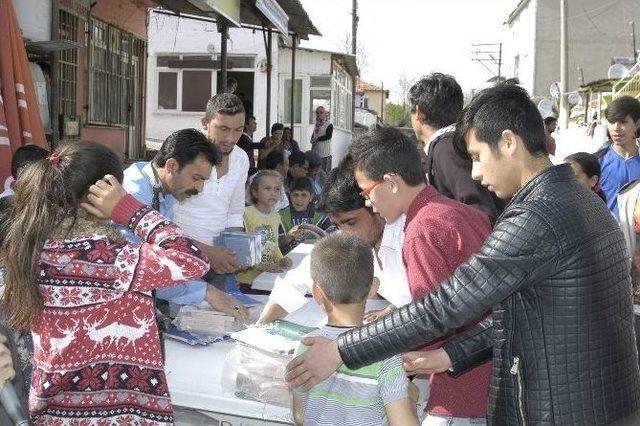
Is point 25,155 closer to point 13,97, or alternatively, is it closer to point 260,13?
point 13,97

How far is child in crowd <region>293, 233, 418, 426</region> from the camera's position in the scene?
1917 millimetres

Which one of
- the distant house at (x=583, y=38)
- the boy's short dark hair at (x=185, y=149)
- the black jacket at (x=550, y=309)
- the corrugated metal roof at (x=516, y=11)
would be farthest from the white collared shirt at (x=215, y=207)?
the corrugated metal roof at (x=516, y=11)

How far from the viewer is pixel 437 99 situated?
3.29 meters

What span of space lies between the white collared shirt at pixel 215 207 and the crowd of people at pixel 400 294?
4.29 ft

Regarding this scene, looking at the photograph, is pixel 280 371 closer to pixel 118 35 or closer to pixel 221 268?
pixel 221 268

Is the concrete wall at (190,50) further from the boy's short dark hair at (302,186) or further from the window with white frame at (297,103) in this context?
the boy's short dark hair at (302,186)

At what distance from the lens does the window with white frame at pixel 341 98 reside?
67.2 feet

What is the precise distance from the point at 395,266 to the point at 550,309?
0.64 m

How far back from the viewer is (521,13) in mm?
37094

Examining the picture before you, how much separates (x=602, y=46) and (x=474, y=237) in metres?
32.7

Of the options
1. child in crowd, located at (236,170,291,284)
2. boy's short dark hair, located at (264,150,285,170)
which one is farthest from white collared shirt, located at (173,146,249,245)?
boy's short dark hair, located at (264,150,285,170)

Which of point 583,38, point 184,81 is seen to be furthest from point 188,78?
point 583,38

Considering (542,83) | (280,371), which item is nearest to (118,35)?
(280,371)

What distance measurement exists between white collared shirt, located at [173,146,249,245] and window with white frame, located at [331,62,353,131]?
1603cm
